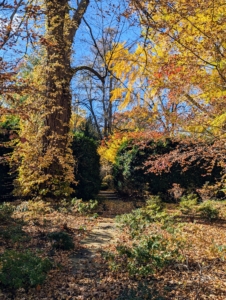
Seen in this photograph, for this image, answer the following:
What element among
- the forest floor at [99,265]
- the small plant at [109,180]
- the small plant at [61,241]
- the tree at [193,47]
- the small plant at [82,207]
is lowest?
the forest floor at [99,265]

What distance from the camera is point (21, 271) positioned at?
2775mm

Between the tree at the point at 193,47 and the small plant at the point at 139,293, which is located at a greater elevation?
the tree at the point at 193,47

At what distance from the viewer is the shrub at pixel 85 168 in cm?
856

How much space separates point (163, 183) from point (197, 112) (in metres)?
4.36

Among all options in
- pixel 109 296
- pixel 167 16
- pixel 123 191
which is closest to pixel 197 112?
pixel 167 16

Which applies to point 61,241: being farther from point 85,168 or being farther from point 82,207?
point 85,168

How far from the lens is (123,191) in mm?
9914

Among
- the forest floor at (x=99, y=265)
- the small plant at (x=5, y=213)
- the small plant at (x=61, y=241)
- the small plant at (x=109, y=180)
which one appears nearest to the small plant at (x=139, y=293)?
the forest floor at (x=99, y=265)

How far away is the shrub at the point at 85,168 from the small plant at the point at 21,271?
5.42 metres

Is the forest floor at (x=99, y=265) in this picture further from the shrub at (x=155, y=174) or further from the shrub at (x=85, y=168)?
the shrub at (x=155, y=174)

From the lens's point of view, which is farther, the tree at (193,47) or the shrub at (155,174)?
the shrub at (155,174)

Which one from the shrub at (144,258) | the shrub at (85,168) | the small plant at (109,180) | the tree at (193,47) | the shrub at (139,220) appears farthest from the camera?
the small plant at (109,180)

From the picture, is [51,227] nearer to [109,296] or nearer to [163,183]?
[109,296]

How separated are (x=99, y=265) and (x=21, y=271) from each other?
1.13 m
